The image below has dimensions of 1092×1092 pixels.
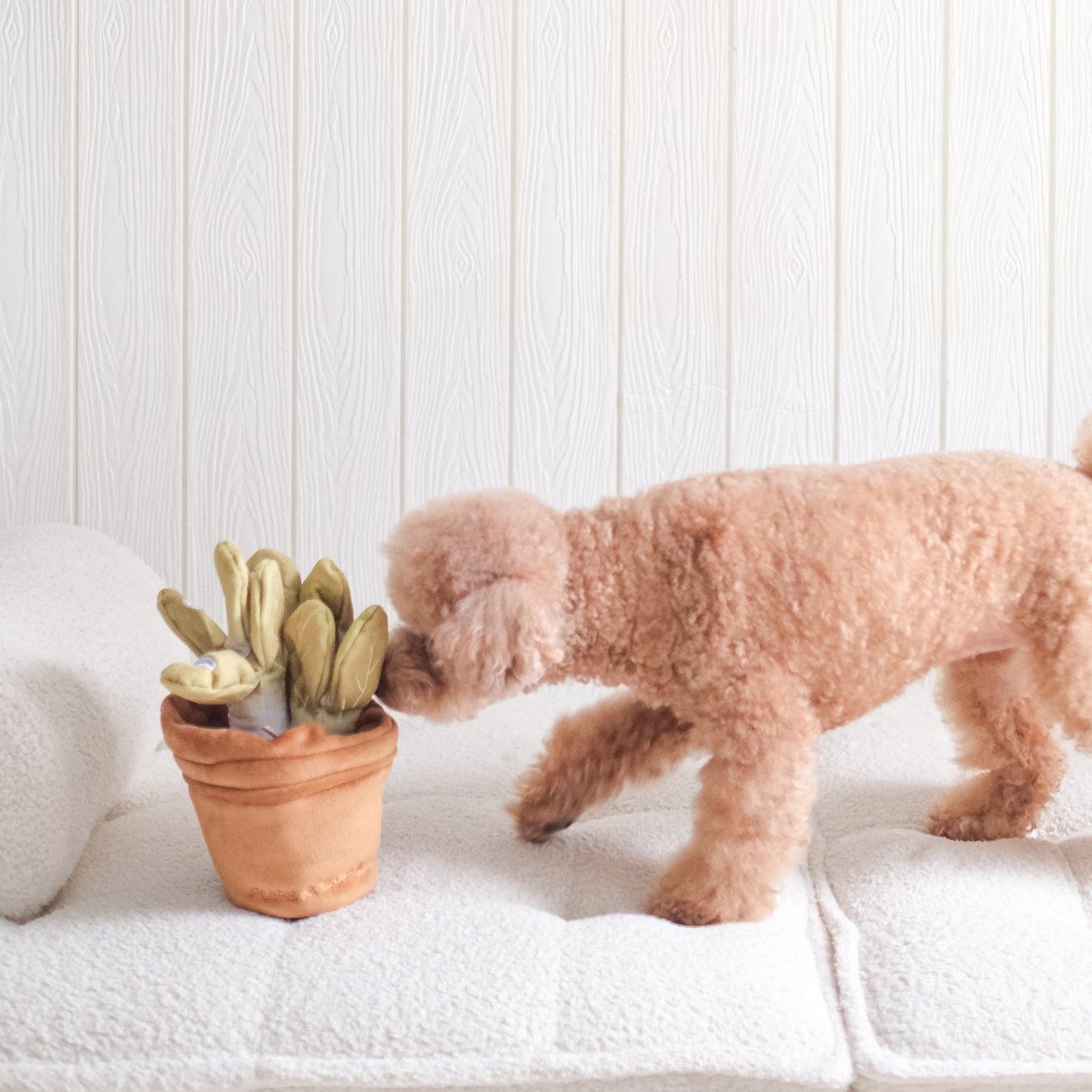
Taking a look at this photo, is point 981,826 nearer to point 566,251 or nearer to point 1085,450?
point 1085,450

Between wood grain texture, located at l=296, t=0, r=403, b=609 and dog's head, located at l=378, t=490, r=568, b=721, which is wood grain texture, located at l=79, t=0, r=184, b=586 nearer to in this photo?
wood grain texture, located at l=296, t=0, r=403, b=609

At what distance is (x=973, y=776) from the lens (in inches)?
45.7

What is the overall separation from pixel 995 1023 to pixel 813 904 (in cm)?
22

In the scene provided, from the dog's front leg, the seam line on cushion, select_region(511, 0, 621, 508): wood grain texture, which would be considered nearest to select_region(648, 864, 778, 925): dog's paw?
the dog's front leg

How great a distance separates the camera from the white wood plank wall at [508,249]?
5.04ft

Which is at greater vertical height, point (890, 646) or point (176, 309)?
point (176, 309)

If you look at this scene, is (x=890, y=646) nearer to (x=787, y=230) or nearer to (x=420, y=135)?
(x=787, y=230)

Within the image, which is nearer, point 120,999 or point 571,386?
point 120,999

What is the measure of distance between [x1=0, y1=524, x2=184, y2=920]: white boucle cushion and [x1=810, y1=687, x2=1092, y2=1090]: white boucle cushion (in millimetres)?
616

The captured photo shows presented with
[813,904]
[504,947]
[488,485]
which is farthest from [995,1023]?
[488,485]

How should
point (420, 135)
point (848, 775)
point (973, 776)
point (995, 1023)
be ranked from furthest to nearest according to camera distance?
point (420, 135), point (848, 775), point (973, 776), point (995, 1023)

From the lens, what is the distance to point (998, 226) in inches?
62.4

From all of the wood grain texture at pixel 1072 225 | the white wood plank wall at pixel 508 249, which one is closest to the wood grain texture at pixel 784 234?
the white wood plank wall at pixel 508 249

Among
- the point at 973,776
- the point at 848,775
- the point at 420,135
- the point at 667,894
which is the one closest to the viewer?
the point at 667,894
